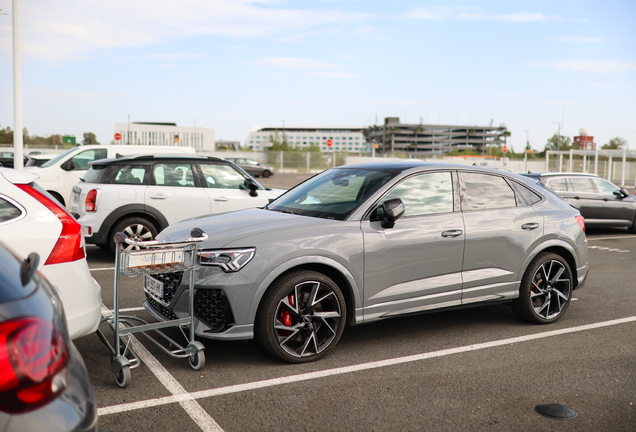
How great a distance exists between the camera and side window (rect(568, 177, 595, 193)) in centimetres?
1400

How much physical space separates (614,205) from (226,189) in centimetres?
1008

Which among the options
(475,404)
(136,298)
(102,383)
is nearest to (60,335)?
(102,383)

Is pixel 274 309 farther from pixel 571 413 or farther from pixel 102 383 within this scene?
pixel 571 413

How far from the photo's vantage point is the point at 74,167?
1297 centimetres

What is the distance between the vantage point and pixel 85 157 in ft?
43.2

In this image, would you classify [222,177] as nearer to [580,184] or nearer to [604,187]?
[580,184]

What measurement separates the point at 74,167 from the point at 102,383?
9994 mm

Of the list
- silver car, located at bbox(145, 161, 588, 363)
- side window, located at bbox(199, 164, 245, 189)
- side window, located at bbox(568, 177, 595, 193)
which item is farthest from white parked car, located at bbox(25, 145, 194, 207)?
side window, located at bbox(568, 177, 595, 193)

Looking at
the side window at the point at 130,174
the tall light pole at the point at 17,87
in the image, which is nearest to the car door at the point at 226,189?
the side window at the point at 130,174

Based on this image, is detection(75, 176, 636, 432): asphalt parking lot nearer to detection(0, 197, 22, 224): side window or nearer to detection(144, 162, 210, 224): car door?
detection(0, 197, 22, 224): side window

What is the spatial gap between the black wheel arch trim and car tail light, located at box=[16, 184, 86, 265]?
186 inches

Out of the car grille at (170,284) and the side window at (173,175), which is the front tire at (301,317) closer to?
the car grille at (170,284)

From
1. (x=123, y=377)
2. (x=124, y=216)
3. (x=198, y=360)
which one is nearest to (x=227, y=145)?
(x=124, y=216)

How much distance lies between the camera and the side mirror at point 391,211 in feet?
15.5
